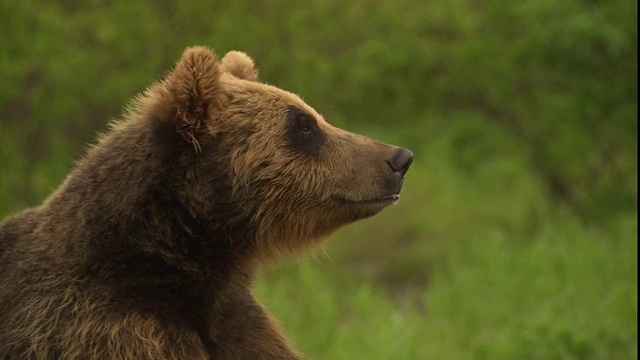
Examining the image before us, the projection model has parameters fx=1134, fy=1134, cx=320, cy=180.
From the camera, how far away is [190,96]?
400cm

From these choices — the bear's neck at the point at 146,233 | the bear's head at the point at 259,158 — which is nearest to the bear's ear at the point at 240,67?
the bear's head at the point at 259,158

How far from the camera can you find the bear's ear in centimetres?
444

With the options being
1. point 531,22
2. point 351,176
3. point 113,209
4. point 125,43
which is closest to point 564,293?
point 531,22

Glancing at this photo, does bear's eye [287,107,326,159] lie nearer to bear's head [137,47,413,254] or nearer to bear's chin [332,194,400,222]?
bear's head [137,47,413,254]

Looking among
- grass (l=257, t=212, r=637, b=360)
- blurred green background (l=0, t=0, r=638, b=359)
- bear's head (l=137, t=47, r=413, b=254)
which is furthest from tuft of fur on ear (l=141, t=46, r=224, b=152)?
grass (l=257, t=212, r=637, b=360)

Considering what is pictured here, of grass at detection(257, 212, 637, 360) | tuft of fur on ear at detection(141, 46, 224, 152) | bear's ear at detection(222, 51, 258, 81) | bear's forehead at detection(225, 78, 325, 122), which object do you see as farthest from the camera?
grass at detection(257, 212, 637, 360)

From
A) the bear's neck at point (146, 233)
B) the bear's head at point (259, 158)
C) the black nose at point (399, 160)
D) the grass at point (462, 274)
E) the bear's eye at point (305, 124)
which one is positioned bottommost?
the grass at point (462, 274)

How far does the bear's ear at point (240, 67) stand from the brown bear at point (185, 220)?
10 centimetres

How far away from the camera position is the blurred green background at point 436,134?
933 cm

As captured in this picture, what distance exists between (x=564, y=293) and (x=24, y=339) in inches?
280

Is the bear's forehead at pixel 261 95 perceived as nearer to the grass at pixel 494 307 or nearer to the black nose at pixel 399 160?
the black nose at pixel 399 160

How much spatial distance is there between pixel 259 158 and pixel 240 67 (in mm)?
530

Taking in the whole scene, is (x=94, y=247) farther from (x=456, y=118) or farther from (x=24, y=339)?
(x=456, y=118)

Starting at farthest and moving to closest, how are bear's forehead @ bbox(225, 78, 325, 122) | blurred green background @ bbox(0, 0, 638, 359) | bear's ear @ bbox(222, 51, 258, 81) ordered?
blurred green background @ bbox(0, 0, 638, 359) → bear's ear @ bbox(222, 51, 258, 81) → bear's forehead @ bbox(225, 78, 325, 122)
